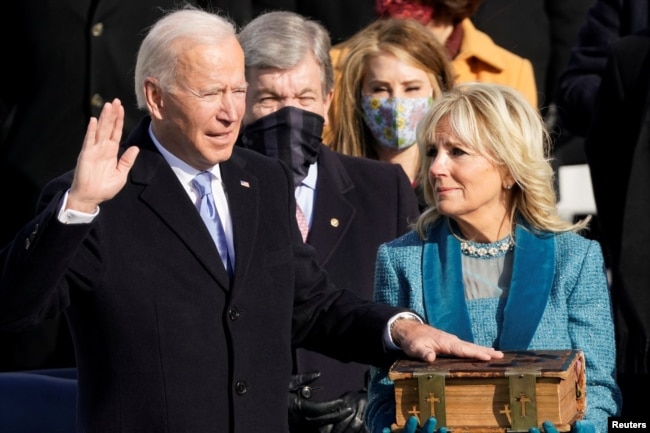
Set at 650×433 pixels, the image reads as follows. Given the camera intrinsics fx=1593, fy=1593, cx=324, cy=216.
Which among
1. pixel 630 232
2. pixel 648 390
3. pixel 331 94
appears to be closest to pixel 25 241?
pixel 331 94

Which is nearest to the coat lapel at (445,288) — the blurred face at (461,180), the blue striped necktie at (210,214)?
the blurred face at (461,180)

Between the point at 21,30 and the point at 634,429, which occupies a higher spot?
the point at 21,30

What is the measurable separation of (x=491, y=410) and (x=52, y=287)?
112 cm

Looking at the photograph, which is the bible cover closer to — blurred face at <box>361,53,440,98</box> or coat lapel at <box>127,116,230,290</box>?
coat lapel at <box>127,116,230,290</box>

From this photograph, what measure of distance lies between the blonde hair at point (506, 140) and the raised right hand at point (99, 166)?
1.16 metres

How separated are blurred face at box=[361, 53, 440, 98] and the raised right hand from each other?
2324 mm

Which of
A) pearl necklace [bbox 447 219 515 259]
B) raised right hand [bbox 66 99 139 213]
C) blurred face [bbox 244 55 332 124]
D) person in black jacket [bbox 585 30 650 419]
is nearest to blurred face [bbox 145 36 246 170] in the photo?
raised right hand [bbox 66 99 139 213]

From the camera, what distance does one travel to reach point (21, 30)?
645cm

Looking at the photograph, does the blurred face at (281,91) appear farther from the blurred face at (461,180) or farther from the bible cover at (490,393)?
the bible cover at (490,393)

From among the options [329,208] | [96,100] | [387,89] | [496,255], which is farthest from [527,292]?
[96,100]

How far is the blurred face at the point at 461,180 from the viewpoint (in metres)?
4.63

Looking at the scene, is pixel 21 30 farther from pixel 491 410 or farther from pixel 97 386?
pixel 491 410

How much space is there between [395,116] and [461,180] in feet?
4.63

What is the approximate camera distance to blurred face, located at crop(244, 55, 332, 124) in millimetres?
5508
